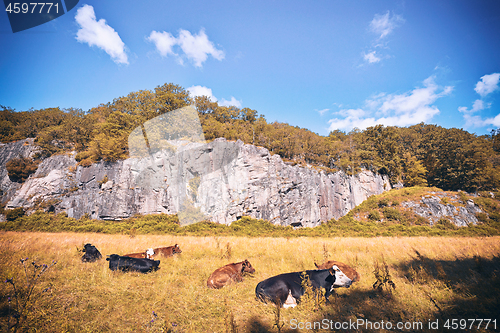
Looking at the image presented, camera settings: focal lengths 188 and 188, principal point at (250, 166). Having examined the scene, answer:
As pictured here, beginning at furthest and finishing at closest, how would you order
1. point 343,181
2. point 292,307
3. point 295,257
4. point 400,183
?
point 400,183 → point 343,181 → point 295,257 → point 292,307

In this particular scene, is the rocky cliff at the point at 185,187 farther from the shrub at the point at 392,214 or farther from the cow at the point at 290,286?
the cow at the point at 290,286

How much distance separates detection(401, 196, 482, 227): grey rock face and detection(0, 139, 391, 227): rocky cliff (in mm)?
13677

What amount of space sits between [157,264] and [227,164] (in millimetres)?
18399

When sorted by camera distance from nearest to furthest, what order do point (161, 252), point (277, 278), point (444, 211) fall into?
point (277, 278) < point (161, 252) < point (444, 211)

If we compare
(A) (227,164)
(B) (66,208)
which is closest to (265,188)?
(A) (227,164)

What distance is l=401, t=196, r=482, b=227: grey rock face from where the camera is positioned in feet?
78.1

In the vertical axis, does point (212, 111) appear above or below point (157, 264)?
above

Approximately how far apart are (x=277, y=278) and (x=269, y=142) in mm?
25329

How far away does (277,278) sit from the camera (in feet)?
16.4

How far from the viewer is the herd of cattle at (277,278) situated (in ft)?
15.5

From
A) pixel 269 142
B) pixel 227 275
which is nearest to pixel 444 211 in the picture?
pixel 269 142

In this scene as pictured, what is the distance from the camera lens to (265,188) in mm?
24453

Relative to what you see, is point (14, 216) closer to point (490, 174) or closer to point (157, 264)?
point (157, 264)

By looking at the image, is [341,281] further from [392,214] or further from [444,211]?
[444,211]
